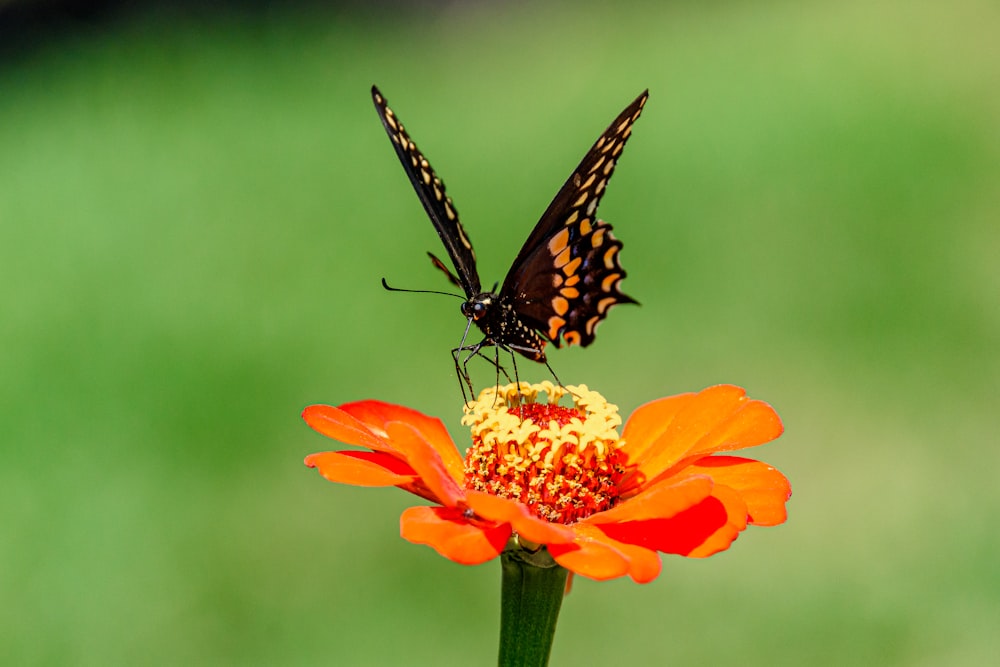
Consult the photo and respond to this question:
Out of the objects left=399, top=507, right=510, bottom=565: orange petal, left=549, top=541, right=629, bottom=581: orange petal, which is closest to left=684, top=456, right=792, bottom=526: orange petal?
left=549, top=541, right=629, bottom=581: orange petal

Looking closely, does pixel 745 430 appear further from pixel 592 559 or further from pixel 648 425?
pixel 592 559

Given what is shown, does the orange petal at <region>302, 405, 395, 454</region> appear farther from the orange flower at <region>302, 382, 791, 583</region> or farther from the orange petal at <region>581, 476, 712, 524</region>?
the orange petal at <region>581, 476, 712, 524</region>

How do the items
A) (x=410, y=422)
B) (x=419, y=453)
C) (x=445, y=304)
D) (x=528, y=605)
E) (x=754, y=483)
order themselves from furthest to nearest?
(x=445, y=304) < (x=410, y=422) < (x=754, y=483) < (x=528, y=605) < (x=419, y=453)

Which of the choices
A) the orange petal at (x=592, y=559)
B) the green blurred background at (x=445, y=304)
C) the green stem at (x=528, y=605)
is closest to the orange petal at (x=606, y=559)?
the orange petal at (x=592, y=559)

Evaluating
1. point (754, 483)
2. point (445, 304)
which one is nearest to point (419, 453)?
point (754, 483)

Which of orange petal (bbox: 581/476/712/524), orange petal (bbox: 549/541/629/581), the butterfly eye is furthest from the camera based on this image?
the butterfly eye

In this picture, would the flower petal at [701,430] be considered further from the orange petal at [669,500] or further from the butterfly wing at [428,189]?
the butterfly wing at [428,189]
